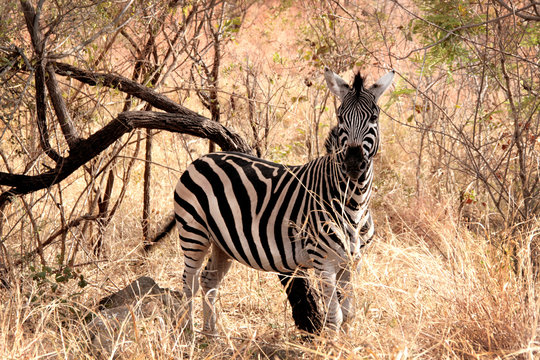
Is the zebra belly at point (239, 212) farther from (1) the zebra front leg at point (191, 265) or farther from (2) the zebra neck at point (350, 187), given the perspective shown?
(2) the zebra neck at point (350, 187)

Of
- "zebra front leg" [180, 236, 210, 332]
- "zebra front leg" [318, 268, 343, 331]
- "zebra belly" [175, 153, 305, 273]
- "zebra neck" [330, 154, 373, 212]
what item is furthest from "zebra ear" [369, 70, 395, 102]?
"zebra front leg" [180, 236, 210, 332]

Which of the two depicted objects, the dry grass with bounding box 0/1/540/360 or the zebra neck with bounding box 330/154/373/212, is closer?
the dry grass with bounding box 0/1/540/360

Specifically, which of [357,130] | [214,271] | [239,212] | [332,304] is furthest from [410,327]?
[214,271]

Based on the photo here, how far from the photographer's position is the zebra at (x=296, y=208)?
3.71 meters

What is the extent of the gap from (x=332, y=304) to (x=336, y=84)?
1372mm

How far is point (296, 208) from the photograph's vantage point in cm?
400

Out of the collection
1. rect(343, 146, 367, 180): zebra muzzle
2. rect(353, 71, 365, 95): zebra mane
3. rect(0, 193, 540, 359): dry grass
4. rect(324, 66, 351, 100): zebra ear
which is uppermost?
rect(324, 66, 351, 100): zebra ear

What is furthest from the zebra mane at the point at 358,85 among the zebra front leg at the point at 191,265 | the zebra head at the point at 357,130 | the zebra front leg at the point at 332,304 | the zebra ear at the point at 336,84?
the zebra front leg at the point at 191,265

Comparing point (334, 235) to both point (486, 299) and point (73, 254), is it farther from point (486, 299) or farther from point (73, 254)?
point (73, 254)

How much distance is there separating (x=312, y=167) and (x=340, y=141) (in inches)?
16.1

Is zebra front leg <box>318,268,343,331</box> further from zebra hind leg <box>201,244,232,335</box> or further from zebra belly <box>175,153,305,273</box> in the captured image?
zebra hind leg <box>201,244,232,335</box>

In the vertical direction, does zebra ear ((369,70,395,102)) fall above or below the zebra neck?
above

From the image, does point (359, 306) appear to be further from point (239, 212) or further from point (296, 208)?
point (239, 212)

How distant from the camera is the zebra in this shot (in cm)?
371
